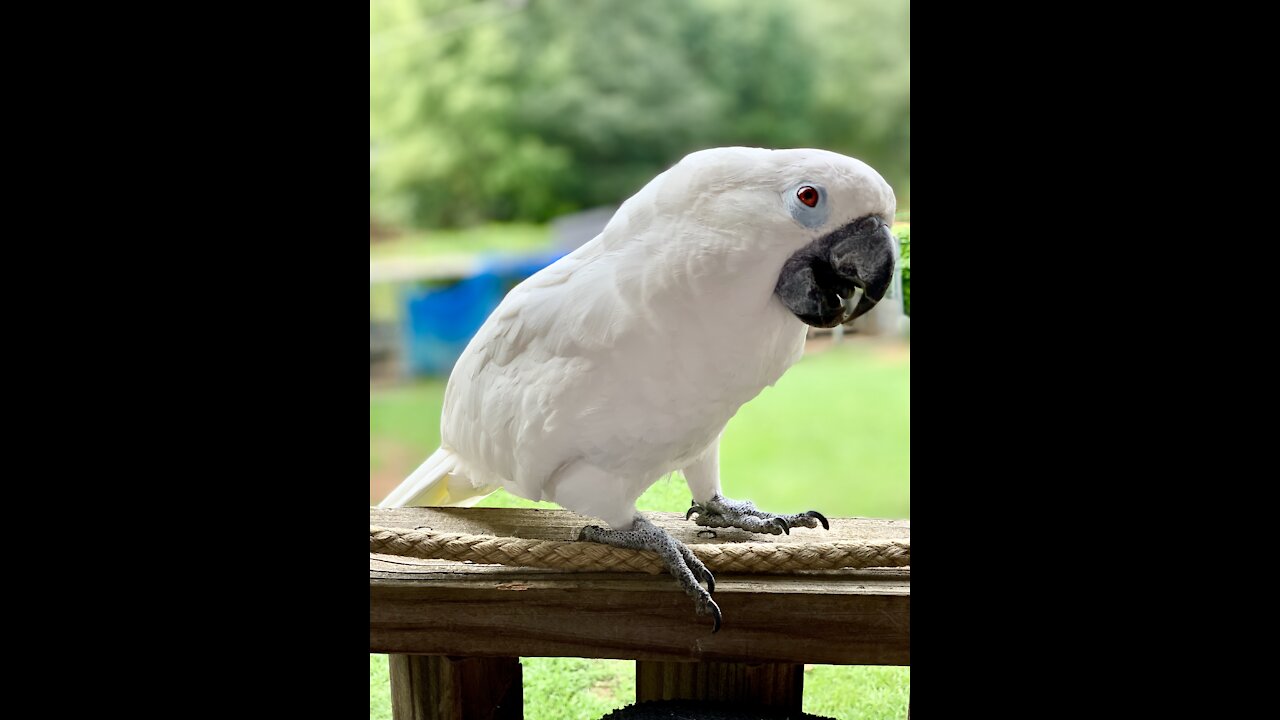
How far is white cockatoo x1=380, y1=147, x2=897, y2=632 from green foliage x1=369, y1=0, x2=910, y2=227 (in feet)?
14.3

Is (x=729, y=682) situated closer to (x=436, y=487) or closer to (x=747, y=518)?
(x=747, y=518)

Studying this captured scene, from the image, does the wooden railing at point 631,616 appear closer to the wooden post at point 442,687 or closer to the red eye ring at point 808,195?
the wooden post at point 442,687

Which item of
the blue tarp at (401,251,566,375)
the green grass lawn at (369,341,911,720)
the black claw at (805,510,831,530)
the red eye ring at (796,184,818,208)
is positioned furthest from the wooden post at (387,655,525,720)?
the blue tarp at (401,251,566,375)

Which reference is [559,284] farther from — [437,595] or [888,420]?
[888,420]

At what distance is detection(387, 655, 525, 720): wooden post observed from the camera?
1610 millimetres

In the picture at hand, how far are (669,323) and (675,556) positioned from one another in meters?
0.38

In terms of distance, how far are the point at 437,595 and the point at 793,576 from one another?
22.8 inches

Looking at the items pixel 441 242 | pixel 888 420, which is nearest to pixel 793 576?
pixel 888 420

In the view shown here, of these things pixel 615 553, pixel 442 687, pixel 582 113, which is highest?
pixel 582 113

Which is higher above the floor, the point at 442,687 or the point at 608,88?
the point at 608,88

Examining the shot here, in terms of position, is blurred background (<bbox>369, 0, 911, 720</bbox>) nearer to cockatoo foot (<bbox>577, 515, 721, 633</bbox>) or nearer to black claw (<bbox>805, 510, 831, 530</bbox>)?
black claw (<bbox>805, 510, 831, 530</bbox>)

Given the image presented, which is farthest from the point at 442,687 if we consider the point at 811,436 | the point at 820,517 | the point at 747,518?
the point at 811,436

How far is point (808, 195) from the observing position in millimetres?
1280
